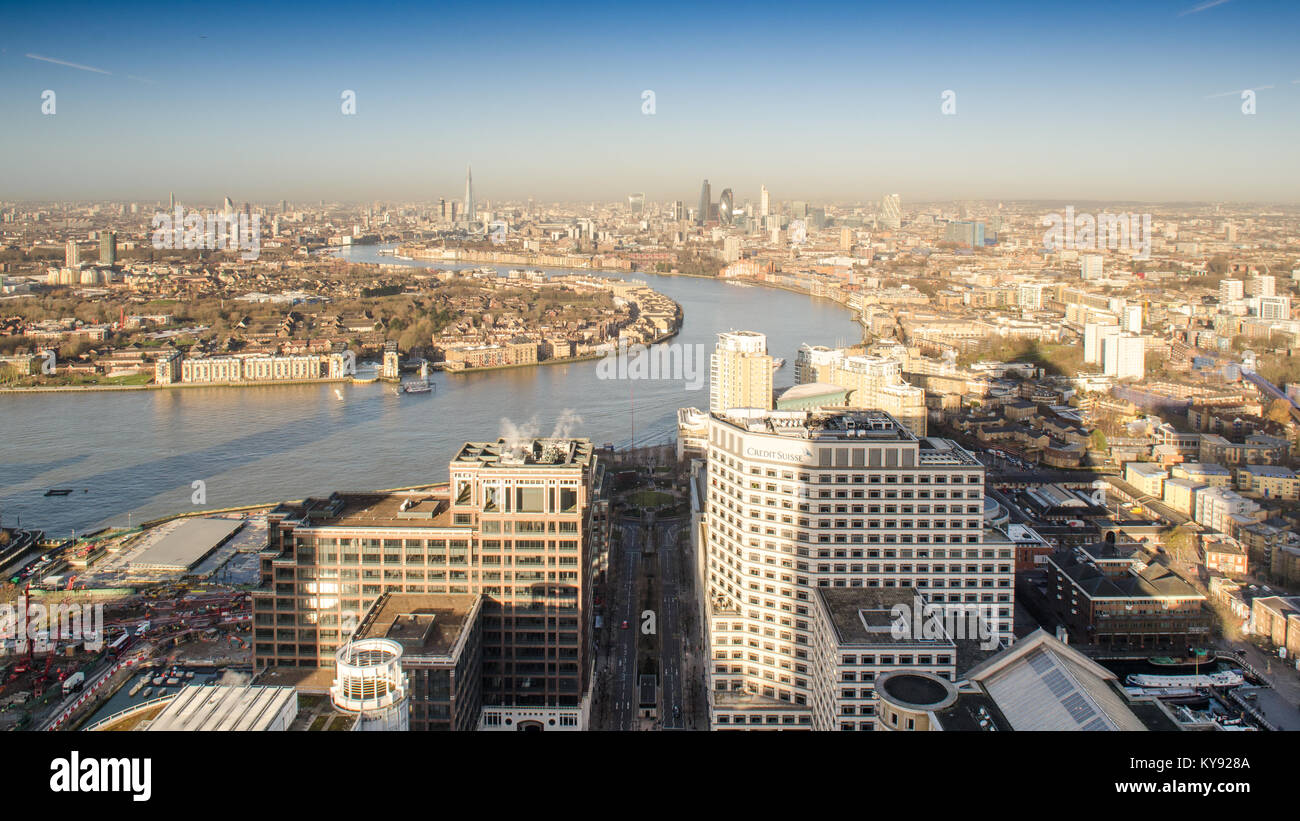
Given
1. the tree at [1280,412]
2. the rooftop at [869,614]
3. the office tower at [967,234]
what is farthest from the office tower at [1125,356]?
the office tower at [967,234]

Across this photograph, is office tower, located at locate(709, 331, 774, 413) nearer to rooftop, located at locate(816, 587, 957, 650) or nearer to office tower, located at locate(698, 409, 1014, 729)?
office tower, located at locate(698, 409, 1014, 729)

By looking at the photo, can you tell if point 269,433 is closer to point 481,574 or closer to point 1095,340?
point 481,574

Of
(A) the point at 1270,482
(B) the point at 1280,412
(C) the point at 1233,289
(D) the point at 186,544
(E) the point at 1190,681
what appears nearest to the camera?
(E) the point at 1190,681

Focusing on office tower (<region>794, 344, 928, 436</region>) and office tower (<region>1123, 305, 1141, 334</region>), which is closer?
office tower (<region>794, 344, 928, 436</region>)

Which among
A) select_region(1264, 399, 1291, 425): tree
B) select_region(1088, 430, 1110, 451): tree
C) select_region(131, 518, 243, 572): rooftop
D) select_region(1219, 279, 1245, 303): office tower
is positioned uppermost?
select_region(1219, 279, 1245, 303): office tower

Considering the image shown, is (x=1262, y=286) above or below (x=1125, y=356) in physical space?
above

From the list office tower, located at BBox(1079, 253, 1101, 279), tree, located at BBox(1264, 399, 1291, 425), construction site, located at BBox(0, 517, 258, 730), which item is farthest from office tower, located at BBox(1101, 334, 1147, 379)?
construction site, located at BBox(0, 517, 258, 730)

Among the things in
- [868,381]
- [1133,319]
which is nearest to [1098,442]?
[868,381]
